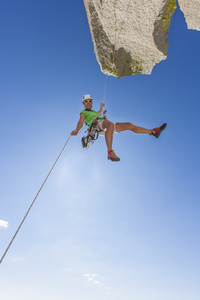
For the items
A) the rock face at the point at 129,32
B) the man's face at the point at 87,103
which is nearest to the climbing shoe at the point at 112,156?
the man's face at the point at 87,103

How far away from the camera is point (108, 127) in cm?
541

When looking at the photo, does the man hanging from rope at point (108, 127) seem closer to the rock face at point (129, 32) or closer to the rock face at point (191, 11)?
the rock face at point (129, 32)

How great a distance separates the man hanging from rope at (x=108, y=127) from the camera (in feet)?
17.3

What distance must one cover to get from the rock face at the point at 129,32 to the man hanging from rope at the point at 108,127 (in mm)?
2405

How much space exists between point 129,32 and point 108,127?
3.35m

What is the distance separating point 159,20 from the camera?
680 cm

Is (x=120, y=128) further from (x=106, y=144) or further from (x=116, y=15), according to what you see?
(x=116, y=15)

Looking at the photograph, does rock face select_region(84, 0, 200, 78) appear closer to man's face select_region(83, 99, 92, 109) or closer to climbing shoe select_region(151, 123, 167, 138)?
man's face select_region(83, 99, 92, 109)

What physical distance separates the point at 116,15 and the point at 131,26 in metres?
0.50

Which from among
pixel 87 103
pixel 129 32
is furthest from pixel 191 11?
pixel 87 103

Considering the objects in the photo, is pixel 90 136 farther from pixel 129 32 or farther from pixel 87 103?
pixel 129 32

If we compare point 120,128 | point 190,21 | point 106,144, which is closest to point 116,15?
point 190,21

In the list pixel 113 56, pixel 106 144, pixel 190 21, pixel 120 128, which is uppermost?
pixel 190 21

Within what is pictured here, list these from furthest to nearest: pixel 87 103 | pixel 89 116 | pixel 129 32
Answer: pixel 129 32 < pixel 87 103 < pixel 89 116
